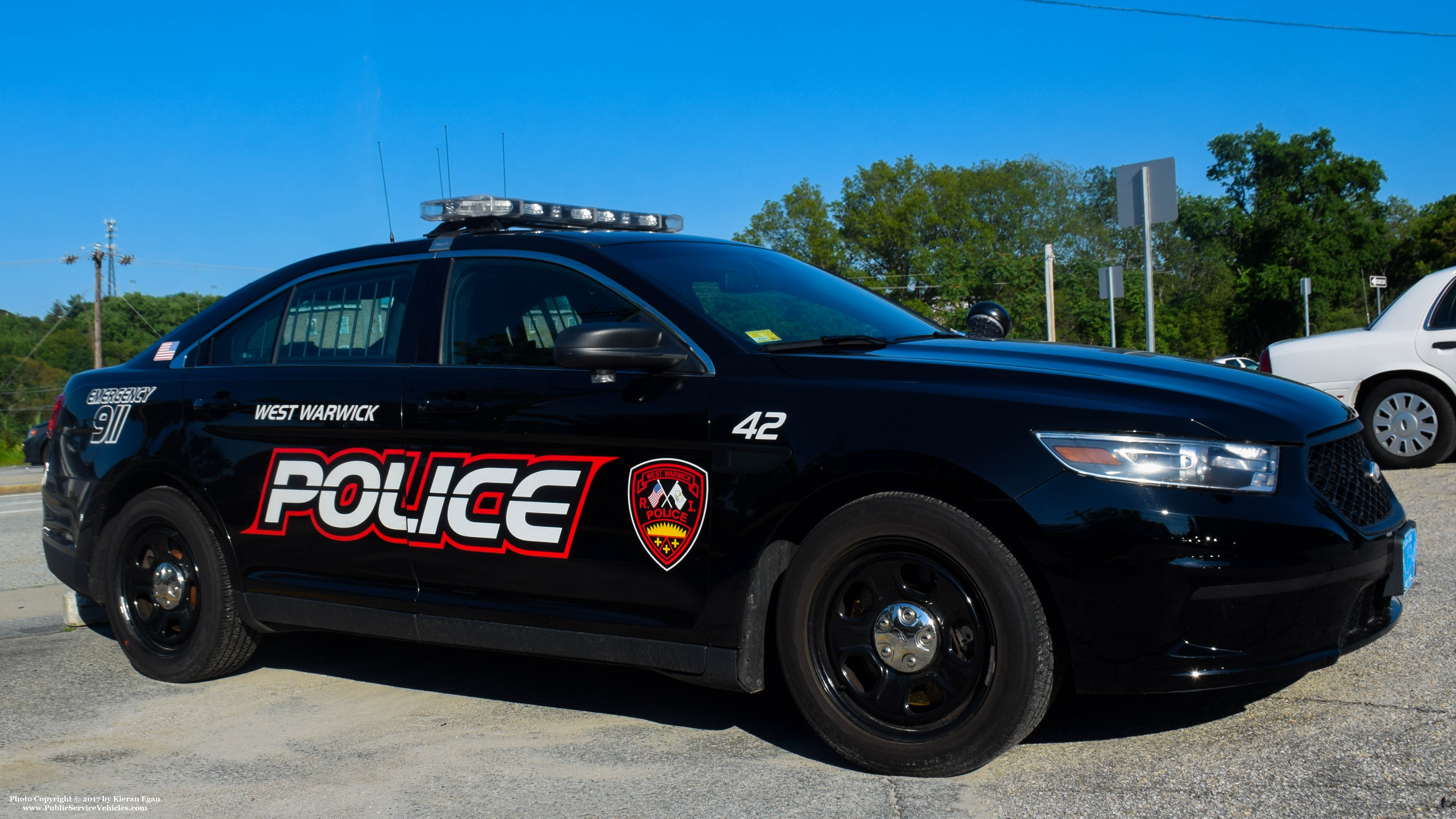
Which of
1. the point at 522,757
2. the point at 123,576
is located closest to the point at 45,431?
the point at 123,576

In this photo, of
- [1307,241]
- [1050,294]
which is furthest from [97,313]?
[1307,241]

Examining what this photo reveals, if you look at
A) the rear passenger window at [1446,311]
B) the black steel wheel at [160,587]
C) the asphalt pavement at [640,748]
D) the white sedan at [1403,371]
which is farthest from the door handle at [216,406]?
the rear passenger window at [1446,311]

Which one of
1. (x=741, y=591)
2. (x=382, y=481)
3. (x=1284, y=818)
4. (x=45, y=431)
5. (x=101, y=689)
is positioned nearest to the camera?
(x=1284, y=818)

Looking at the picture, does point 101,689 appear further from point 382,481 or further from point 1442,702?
point 1442,702

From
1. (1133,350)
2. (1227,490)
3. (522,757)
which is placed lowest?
(522,757)

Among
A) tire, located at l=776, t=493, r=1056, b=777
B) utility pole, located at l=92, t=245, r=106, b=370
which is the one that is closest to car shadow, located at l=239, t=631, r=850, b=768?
tire, located at l=776, t=493, r=1056, b=777

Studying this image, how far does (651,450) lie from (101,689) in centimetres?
267

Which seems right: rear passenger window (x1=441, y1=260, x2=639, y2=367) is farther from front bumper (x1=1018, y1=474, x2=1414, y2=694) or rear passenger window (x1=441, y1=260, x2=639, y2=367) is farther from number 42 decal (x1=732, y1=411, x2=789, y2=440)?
front bumper (x1=1018, y1=474, x2=1414, y2=694)

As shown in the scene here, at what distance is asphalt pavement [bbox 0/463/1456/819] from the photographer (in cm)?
302

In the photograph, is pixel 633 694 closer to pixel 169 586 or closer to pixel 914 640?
pixel 914 640

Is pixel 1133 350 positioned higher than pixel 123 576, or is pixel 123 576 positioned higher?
pixel 1133 350

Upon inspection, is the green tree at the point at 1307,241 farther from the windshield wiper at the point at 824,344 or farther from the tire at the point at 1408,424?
the windshield wiper at the point at 824,344

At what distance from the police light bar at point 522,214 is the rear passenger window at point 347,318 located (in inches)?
12.3

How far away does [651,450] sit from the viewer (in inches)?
139
